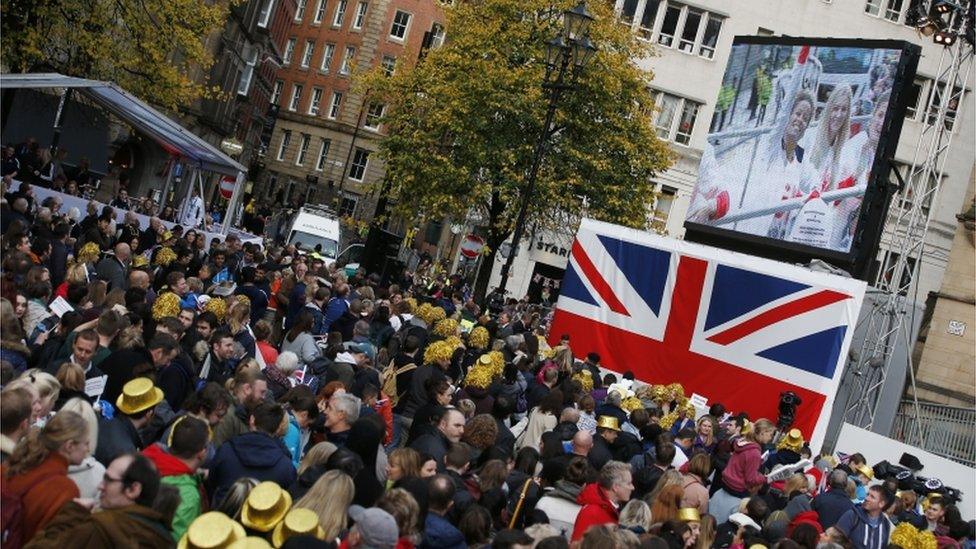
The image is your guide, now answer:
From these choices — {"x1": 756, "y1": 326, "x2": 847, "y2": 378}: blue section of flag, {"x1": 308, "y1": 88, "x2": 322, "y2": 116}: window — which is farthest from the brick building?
{"x1": 756, "y1": 326, "x2": 847, "y2": 378}: blue section of flag

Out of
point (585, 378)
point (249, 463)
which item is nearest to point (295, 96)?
point (585, 378)

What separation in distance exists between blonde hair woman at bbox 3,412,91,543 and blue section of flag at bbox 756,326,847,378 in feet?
55.0

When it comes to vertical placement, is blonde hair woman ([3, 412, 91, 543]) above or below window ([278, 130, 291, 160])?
below

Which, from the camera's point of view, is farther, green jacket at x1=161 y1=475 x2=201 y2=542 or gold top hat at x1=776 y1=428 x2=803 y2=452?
gold top hat at x1=776 y1=428 x2=803 y2=452

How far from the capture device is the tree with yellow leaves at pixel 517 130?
3944cm

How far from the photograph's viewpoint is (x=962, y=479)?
2097 centimetres

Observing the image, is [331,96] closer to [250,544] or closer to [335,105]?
[335,105]

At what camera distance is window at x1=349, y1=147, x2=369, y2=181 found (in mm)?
81188

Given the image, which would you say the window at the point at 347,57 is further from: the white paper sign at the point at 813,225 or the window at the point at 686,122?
the white paper sign at the point at 813,225

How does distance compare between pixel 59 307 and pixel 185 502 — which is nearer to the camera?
pixel 185 502

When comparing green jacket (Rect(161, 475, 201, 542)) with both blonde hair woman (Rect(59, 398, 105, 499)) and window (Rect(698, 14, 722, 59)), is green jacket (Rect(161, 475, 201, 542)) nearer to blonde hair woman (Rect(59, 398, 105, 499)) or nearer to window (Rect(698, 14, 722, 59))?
blonde hair woman (Rect(59, 398, 105, 499))

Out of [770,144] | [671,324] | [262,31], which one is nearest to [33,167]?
[671,324]

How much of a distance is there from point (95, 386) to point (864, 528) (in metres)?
7.06

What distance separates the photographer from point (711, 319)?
77.1 ft
